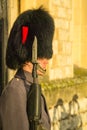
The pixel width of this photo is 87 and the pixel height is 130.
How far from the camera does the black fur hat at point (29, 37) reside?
8.83 feet

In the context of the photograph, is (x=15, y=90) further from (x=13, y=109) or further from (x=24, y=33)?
(x=24, y=33)

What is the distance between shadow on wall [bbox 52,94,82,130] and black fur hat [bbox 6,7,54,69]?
3.35 m

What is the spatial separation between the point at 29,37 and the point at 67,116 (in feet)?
12.8

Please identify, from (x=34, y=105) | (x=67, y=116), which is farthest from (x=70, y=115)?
(x=34, y=105)

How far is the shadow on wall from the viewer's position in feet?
20.1

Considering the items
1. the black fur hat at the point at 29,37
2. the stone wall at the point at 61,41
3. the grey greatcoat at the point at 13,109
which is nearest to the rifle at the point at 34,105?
the grey greatcoat at the point at 13,109

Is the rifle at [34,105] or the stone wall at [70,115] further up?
the rifle at [34,105]

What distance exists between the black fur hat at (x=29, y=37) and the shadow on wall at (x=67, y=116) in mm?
3355

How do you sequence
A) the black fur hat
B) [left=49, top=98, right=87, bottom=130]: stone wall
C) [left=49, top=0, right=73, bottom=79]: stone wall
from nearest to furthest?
the black fur hat → [left=49, top=98, right=87, bottom=130]: stone wall → [left=49, top=0, right=73, bottom=79]: stone wall

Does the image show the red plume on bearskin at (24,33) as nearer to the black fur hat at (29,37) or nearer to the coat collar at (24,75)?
the black fur hat at (29,37)

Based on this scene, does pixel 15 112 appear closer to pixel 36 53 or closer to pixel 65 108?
pixel 36 53

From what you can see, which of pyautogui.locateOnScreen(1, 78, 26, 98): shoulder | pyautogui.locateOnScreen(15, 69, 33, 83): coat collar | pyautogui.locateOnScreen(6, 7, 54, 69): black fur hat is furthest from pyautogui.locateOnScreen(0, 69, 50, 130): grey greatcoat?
pyautogui.locateOnScreen(6, 7, 54, 69): black fur hat

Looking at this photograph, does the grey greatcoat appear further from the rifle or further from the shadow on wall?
the shadow on wall

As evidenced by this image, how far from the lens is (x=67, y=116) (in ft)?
21.2
